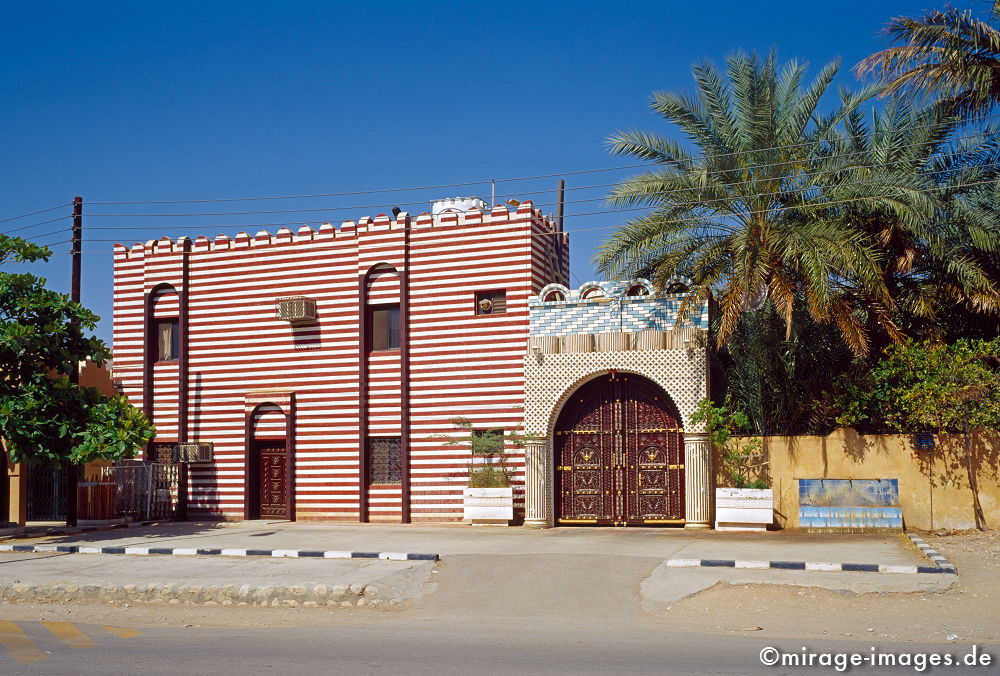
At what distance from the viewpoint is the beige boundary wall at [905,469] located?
1841 cm

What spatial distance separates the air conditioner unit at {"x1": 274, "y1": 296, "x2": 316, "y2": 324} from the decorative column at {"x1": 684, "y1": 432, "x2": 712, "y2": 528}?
9.52 metres

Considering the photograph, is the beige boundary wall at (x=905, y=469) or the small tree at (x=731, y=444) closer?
the beige boundary wall at (x=905, y=469)

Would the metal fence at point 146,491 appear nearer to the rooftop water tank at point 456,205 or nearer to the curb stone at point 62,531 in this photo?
the curb stone at point 62,531

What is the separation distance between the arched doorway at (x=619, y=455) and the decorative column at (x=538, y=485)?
0.43 metres

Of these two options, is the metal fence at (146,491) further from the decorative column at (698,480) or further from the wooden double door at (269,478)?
the decorative column at (698,480)

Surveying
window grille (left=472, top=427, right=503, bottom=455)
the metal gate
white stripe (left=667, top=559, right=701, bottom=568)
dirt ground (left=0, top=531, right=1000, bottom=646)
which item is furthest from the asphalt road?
the metal gate

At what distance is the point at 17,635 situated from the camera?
35.8ft

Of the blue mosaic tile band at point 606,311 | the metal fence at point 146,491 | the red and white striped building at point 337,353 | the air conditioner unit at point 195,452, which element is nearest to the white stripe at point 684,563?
the blue mosaic tile band at point 606,311

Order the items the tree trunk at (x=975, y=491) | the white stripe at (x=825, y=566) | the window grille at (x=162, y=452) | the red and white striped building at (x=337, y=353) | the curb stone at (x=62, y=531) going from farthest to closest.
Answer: the window grille at (x=162, y=452), the red and white striped building at (x=337, y=353), the curb stone at (x=62, y=531), the tree trunk at (x=975, y=491), the white stripe at (x=825, y=566)

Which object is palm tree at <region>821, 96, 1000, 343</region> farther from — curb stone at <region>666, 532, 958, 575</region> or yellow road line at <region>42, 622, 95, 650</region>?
yellow road line at <region>42, 622, 95, 650</region>

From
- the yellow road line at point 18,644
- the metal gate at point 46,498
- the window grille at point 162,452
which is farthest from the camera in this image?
the metal gate at point 46,498

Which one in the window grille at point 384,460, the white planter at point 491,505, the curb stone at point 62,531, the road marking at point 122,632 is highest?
the window grille at point 384,460

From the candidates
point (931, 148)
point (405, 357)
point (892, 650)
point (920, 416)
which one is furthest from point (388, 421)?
point (892, 650)

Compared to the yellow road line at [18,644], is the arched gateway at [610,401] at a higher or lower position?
higher
